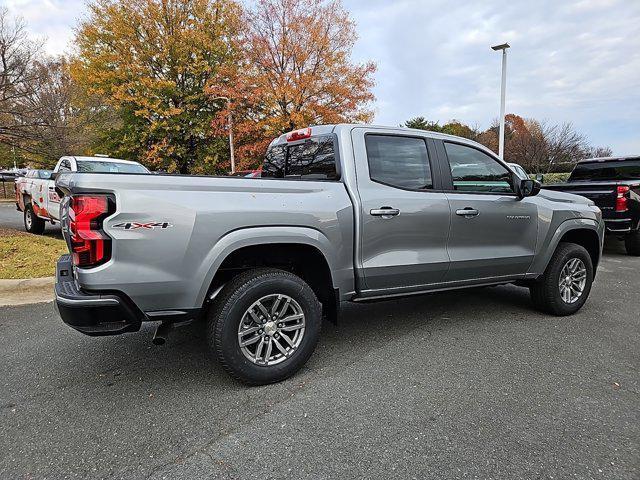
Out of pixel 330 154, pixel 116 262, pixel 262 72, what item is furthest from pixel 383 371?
pixel 262 72

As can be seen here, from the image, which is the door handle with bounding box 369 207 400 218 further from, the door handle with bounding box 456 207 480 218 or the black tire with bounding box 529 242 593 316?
the black tire with bounding box 529 242 593 316

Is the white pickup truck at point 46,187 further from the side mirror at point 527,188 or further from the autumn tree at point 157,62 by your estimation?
the autumn tree at point 157,62

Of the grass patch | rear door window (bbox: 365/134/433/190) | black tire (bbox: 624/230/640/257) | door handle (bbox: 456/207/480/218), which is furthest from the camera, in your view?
black tire (bbox: 624/230/640/257)

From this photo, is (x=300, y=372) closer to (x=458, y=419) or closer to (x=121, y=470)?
(x=458, y=419)

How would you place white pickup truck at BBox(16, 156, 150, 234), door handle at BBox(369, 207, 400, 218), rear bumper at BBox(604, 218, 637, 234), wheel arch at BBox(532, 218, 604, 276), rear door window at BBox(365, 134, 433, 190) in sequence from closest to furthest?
door handle at BBox(369, 207, 400, 218)
rear door window at BBox(365, 134, 433, 190)
wheel arch at BBox(532, 218, 604, 276)
rear bumper at BBox(604, 218, 637, 234)
white pickup truck at BBox(16, 156, 150, 234)

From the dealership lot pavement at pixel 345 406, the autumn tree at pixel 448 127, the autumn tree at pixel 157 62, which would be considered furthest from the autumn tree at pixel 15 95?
the autumn tree at pixel 448 127

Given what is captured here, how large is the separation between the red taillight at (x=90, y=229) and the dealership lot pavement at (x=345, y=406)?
39.7 inches

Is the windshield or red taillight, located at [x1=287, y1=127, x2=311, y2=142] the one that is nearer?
red taillight, located at [x1=287, y1=127, x2=311, y2=142]

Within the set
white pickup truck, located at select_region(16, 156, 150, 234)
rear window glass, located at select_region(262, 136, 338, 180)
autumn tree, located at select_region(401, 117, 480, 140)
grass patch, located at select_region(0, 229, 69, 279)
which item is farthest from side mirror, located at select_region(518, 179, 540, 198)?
autumn tree, located at select_region(401, 117, 480, 140)

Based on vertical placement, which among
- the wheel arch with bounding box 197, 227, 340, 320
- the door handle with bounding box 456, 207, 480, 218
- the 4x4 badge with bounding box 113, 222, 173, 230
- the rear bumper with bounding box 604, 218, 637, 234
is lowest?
the rear bumper with bounding box 604, 218, 637, 234

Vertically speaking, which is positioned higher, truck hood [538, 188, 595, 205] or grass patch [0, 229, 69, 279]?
truck hood [538, 188, 595, 205]

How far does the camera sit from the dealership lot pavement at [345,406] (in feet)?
7.18

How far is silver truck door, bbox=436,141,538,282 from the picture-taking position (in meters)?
3.81

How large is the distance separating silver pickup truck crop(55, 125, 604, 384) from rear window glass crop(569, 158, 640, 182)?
18.1 feet
